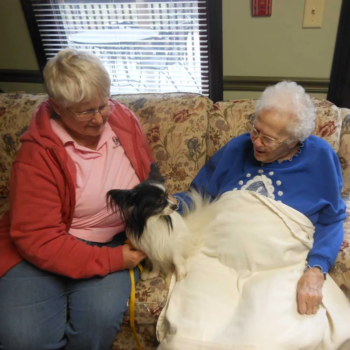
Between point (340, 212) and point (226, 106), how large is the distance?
84 centimetres

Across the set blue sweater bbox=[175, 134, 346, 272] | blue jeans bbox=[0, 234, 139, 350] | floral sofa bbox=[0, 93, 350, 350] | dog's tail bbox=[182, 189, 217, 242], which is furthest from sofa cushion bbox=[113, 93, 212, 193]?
blue jeans bbox=[0, 234, 139, 350]

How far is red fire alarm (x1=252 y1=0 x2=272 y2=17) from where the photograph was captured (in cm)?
184

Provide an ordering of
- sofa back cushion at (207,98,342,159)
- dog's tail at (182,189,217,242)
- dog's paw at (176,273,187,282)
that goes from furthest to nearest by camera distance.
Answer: sofa back cushion at (207,98,342,159) → dog's tail at (182,189,217,242) → dog's paw at (176,273,187,282)

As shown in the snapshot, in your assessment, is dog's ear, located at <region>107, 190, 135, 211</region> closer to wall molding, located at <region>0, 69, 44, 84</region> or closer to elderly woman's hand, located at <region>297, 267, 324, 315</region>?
elderly woman's hand, located at <region>297, 267, 324, 315</region>

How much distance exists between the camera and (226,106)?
1.81m

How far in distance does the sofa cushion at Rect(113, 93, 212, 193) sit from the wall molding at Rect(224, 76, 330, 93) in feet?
1.46

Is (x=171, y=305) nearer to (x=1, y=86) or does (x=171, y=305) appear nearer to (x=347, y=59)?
(x=347, y=59)

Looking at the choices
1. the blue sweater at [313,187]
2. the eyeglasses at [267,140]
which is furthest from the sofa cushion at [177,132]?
the eyeglasses at [267,140]

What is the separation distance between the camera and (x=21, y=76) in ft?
8.71

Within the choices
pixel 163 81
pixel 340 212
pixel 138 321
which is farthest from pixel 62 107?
pixel 163 81

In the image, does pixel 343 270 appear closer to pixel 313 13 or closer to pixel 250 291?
pixel 250 291

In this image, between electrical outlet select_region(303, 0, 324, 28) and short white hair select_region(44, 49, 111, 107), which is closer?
short white hair select_region(44, 49, 111, 107)

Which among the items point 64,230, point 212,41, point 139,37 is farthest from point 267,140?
point 139,37

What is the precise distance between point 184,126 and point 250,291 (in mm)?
972
